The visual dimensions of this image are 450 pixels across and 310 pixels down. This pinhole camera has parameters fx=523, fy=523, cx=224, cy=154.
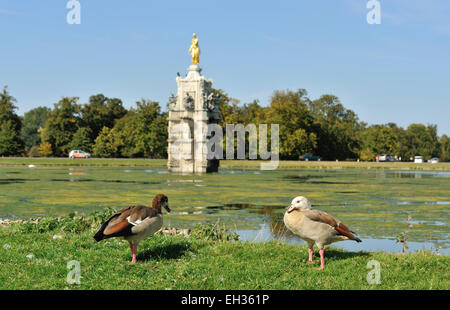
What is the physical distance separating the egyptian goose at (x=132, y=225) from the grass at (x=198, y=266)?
59 cm

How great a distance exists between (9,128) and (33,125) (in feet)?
214

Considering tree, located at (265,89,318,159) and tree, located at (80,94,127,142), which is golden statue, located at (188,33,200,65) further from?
tree, located at (80,94,127,142)

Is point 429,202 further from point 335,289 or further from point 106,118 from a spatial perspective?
point 106,118

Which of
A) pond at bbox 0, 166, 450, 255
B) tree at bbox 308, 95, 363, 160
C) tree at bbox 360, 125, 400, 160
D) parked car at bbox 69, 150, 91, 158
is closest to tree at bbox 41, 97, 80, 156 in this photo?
parked car at bbox 69, 150, 91, 158

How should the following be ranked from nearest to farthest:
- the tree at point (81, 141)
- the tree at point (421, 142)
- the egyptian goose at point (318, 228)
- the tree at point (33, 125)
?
the egyptian goose at point (318, 228) < the tree at point (81, 141) < the tree at point (421, 142) < the tree at point (33, 125)

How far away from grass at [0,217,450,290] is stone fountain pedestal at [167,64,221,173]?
50921mm

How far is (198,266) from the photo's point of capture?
9625 millimetres

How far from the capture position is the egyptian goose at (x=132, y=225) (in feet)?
30.5

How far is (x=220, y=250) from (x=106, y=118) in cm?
11678

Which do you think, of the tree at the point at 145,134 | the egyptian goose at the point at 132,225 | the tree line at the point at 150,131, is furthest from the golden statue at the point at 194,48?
the egyptian goose at the point at 132,225

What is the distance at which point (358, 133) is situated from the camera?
5379 inches

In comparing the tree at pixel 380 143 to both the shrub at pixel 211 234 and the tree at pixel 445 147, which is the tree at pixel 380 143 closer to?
the tree at pixel 445 147

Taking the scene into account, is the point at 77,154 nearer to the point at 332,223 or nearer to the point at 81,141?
the point at 81,141

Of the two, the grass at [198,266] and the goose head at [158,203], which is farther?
the goose head at [158,203]
